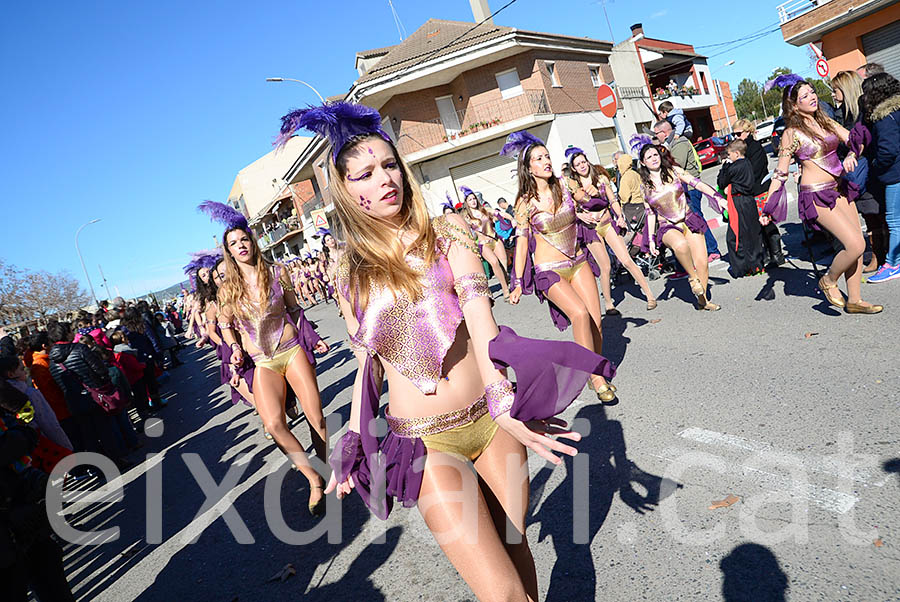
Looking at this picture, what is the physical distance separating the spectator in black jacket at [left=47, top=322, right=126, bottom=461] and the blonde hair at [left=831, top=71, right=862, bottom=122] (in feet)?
31.2

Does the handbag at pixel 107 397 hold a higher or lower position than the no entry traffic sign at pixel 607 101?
lower

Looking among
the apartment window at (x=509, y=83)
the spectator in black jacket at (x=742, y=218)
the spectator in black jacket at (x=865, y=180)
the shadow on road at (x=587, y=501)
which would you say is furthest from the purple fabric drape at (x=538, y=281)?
the apartment window at (x=509, y=83)

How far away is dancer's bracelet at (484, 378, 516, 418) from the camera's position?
1.78 meters

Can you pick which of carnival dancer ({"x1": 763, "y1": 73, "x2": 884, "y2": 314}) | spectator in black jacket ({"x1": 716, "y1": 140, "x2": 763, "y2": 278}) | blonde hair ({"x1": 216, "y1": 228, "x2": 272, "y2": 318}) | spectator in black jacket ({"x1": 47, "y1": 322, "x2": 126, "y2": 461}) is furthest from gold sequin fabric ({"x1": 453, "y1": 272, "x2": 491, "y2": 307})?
spectator in black jacket ({"x1": 47, "y1": 322, "x2": 126, "y2": 461})

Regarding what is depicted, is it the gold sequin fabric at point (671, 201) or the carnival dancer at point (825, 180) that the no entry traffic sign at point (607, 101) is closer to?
the gold sequin fabric at point (671, 201)

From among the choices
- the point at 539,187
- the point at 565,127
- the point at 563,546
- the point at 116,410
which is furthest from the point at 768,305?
the point at 565,127

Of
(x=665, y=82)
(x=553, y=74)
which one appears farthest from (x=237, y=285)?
(x=665, y=82)

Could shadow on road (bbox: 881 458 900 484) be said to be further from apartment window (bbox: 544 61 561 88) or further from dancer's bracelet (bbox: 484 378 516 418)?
apartment window (bbox: 544 61 561 88)

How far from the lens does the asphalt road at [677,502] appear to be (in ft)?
8.39

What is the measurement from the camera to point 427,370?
6.82ft

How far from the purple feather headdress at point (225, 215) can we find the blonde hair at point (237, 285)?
0.22ft

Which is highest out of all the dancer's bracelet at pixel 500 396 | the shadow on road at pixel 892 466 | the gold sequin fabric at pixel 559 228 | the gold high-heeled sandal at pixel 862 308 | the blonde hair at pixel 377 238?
the blonde hair at pixel 377 238

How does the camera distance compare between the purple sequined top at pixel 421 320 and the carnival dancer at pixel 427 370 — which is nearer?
the carnival dancer at pixel 427 370

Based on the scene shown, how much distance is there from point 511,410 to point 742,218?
689 centimetres
